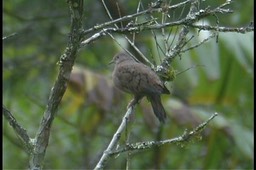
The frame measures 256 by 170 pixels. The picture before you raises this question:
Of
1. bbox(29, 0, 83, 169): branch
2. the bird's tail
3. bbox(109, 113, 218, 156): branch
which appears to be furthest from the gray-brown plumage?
bbox(29, 0, 83, 169): branch

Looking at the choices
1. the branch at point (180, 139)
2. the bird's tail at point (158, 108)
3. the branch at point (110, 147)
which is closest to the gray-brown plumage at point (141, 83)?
the bird's tail at point (158, 108)

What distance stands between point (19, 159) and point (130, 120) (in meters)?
5.87

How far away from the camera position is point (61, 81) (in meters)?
4.09

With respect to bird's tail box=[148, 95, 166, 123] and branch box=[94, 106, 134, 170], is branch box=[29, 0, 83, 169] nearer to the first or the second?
branch box=[94, 106, 134, 170]

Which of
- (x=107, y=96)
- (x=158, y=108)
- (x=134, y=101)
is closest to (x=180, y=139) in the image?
(x=134, y=101)

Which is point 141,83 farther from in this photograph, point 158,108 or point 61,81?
point 61,81

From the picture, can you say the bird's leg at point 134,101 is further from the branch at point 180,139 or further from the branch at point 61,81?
the branch at point 61,81

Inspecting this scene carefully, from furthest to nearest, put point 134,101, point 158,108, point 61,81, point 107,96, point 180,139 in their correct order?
point 107,96
point 158,108
point 134,101
point 180,139
point 61,81

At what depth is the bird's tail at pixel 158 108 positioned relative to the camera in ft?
18.0

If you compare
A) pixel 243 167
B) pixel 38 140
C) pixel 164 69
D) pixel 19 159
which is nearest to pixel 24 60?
pixel 19 159

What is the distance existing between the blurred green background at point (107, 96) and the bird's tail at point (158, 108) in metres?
0.88

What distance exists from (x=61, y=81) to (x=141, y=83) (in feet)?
5.16

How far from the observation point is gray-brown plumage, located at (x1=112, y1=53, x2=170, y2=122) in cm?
543

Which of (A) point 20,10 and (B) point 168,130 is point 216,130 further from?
(A) point 20,10
